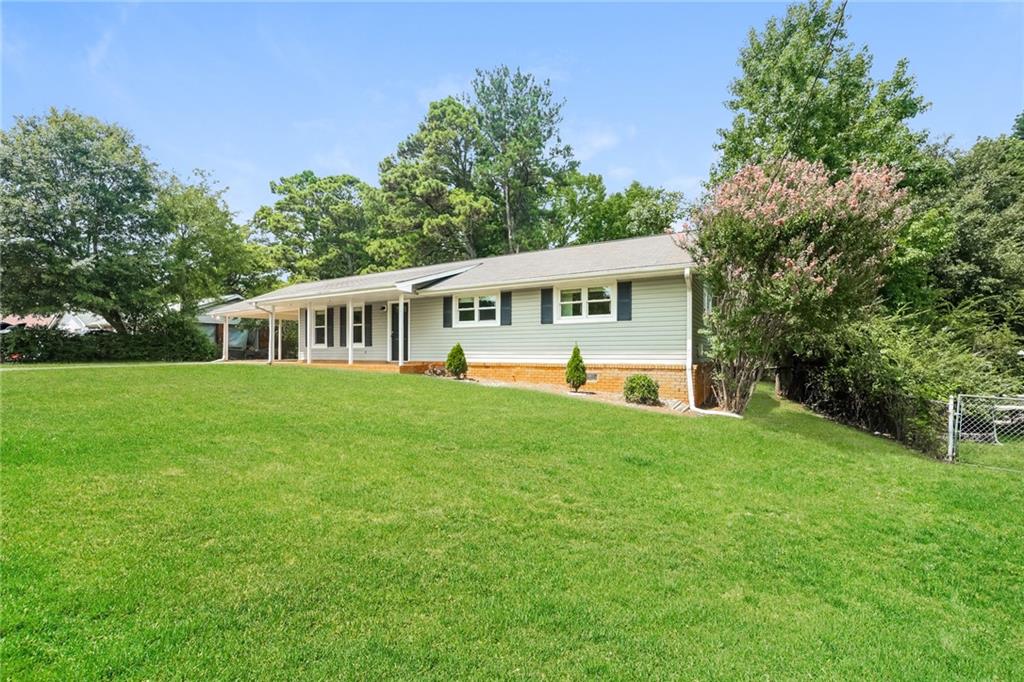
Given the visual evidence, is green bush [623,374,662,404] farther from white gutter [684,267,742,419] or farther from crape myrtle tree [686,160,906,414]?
crape myrtle tree [686,160,906,414]

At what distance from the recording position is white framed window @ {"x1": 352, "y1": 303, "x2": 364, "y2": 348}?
19.0 m

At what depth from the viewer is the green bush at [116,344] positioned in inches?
802

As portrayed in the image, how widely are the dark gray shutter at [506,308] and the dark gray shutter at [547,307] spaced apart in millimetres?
1108

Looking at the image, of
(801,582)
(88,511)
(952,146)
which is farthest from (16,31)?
(952,146)

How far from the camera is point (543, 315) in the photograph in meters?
14.3

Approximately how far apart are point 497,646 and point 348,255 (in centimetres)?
3364

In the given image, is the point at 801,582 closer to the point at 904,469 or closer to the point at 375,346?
the point at 904,469

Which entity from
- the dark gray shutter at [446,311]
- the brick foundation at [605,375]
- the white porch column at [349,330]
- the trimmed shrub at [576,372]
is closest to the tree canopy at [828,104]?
the brick foundation at [605,375]

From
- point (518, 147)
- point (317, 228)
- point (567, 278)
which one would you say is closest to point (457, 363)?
point (567, 278)

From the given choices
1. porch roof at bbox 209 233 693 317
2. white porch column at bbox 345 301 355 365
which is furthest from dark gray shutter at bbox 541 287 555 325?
white porch column at bbox 345 301 355 365

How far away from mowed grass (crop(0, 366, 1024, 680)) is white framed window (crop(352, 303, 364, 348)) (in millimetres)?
11471

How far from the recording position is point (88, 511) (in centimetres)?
401

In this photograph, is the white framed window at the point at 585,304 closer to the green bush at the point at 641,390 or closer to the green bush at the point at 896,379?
the green bush at the point at 641,390

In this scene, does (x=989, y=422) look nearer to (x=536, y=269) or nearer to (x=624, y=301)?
(x=624, y=301)
